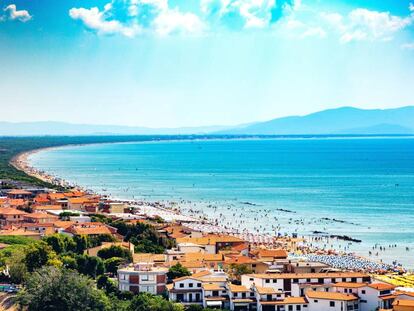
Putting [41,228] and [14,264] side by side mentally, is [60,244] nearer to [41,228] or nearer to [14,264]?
[14,264]

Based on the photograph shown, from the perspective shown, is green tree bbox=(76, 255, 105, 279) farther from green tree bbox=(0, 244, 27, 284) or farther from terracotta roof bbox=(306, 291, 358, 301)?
terracotta roof bbox=(306, 291, 358, 301)

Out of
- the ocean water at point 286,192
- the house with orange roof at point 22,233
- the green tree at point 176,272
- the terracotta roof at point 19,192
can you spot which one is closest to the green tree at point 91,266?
the green tree at point 176,272

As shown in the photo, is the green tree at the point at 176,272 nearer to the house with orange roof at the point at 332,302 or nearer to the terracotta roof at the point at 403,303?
the house with orange roof at the point at 332,302

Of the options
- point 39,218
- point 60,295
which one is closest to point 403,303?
point 60,295

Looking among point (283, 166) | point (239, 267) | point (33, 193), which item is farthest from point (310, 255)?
point (283, 166)

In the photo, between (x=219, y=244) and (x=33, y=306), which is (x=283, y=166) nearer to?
(x=219, y=244)

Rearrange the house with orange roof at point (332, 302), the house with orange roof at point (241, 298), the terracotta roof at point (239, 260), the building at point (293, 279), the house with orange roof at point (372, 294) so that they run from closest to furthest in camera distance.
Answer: the house with orange roof at point (332, 302) < the house with orange roof at point (372, 294) < the house with orange roof at point (241, 298) < the building at point (293, 279) < the terracotta roof at point (239, 260)

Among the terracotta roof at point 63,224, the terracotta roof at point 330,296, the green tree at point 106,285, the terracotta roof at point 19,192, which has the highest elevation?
the terracotta roof at point 19,192
